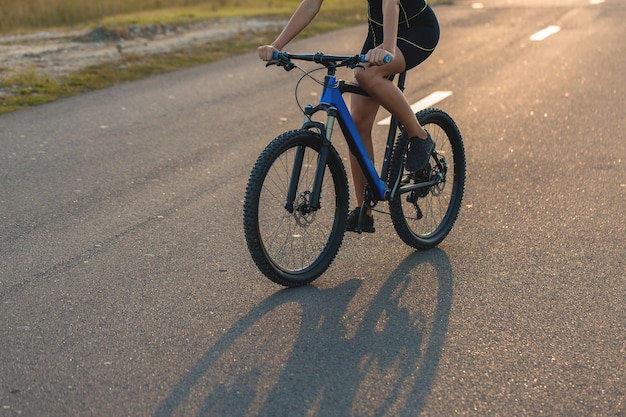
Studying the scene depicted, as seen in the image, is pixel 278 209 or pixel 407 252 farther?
pixel 407 252

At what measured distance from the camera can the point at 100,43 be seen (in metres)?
15.9

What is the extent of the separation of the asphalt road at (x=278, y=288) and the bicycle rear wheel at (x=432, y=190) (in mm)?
141

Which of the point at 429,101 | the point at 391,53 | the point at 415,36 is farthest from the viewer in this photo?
the point at 429,101

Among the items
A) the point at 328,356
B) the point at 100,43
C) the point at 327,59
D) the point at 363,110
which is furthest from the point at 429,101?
the point at 328,356

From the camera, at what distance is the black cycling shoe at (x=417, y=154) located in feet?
18.7

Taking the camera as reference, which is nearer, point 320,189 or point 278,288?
point 320,189

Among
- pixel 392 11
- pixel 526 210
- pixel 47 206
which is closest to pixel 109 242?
pixel 47 206

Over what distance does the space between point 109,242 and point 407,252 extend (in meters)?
1.67

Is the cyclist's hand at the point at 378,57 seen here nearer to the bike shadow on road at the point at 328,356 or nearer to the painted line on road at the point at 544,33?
the bike shadow on road at the point at 328,356

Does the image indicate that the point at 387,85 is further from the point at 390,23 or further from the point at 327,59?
the point at 327,59

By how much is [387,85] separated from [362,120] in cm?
32

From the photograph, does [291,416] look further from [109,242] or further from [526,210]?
[526,210]

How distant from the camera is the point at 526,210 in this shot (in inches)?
271

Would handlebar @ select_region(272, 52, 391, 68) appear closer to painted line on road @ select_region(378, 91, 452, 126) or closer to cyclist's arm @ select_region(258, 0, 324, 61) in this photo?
cyclist's arm @ select_region(258, 0, 324, 61)
